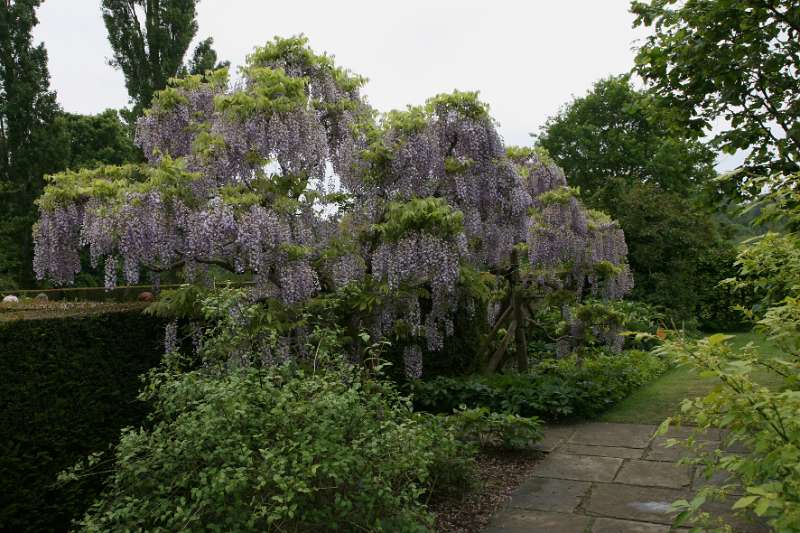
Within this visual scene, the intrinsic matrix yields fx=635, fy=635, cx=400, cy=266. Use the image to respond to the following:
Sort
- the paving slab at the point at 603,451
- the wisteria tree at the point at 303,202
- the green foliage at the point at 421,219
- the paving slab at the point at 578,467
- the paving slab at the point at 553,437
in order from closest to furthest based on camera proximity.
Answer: the paving slab at the point at 578,467 < the wisteria tree at the point at 303,202 < the paving slab at the point at 603,451 < the green foliage at the point at 421,219 < the paving slab at the point at 553,437

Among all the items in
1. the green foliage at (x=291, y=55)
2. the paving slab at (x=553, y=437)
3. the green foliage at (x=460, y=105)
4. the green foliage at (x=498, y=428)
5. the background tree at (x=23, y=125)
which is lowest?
the paving slab at (x=553, y=437)

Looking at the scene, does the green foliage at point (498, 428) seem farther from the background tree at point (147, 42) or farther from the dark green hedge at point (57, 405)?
the background tree at point (147, 42)

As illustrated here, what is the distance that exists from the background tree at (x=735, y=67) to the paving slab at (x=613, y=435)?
3.13 m

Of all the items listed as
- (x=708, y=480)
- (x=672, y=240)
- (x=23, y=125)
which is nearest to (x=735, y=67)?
(x=708, y=480)

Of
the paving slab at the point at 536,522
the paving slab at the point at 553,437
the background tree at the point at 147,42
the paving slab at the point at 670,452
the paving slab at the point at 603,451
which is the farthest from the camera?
the background tree at the point at 147,42

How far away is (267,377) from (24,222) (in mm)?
19500

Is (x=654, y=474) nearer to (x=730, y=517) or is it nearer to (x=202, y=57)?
(x=730, y=517)

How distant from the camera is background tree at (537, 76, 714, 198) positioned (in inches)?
1064

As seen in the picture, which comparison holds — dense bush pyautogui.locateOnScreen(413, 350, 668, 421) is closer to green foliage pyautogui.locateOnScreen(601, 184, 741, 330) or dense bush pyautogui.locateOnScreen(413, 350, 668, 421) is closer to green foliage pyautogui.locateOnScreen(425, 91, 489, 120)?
green foliage pyautogui.locateOnScreen(425, 91, 489, 120)

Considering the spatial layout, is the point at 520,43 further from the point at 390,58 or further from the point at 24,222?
the point at 24,222

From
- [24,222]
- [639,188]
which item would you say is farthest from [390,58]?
[24,222]

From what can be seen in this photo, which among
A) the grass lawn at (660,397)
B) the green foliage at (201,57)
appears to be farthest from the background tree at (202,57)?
the grass lawn at (660,397)

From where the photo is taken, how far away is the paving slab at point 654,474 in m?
5.25

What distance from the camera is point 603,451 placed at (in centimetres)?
629
